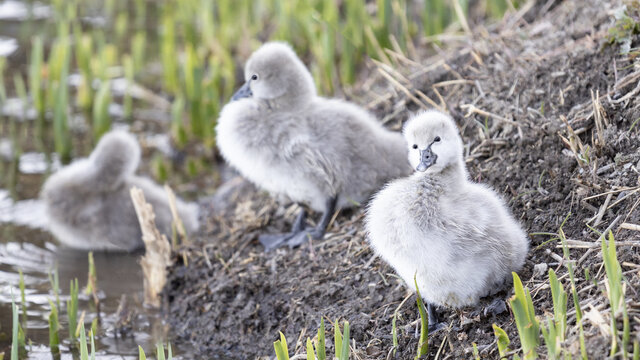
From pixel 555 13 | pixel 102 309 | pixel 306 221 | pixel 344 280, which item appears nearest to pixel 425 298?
pixel 344 280

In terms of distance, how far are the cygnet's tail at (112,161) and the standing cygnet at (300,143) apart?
130 centimetres

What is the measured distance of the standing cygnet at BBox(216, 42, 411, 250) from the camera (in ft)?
16.7

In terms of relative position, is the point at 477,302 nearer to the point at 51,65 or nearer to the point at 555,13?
the point at 555,13

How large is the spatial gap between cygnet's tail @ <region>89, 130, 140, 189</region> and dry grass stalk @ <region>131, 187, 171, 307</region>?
1046mm

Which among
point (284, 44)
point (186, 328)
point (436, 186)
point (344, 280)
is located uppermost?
point (284, 44)

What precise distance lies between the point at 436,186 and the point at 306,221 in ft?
6.01

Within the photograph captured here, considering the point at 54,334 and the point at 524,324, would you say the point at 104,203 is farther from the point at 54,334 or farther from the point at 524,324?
the point at 524,324

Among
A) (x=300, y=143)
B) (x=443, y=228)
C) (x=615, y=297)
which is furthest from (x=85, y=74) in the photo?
(x=615, y=297)

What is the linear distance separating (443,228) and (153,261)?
2.34 meters

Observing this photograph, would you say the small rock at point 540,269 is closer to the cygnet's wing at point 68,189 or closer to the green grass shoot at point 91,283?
the green grass shoot at point 91,283

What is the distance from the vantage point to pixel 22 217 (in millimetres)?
6488

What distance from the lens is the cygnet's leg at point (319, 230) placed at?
5.16m

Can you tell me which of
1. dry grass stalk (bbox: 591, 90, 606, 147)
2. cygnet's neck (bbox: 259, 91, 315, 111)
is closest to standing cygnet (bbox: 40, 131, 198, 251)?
cygnet's neck (bbox: 259, 91, 315, 111)

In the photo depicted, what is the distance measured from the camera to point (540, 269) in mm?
3879
